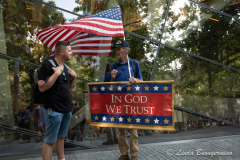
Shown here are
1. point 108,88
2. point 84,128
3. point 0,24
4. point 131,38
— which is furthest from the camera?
point 131,38

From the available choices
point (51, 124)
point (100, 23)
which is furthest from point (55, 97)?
point (100, 23)

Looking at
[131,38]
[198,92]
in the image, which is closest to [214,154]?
[198,92]

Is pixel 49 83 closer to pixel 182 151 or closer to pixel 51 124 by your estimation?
pixel 51 124

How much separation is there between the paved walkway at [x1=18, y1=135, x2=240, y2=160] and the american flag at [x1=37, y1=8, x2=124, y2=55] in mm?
2263

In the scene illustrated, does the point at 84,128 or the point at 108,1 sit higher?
the point at 108,1

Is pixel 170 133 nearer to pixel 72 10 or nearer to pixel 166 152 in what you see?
pixel 166 152

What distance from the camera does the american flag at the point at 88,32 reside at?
3.11 metres

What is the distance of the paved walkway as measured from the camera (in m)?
3.76

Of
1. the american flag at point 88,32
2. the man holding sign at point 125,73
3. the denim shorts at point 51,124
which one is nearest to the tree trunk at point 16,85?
the american flag at point 88,32

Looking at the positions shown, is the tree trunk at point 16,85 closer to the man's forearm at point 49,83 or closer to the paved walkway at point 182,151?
the paved walkway at point 182,151

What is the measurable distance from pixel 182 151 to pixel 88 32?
10.4 feet

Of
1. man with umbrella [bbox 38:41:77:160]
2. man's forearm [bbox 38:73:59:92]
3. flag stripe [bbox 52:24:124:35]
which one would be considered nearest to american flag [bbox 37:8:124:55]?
flag stripe [bbox 52:24:124:35]

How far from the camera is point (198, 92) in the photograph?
18.5 feet

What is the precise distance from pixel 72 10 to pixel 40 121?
2.88m
